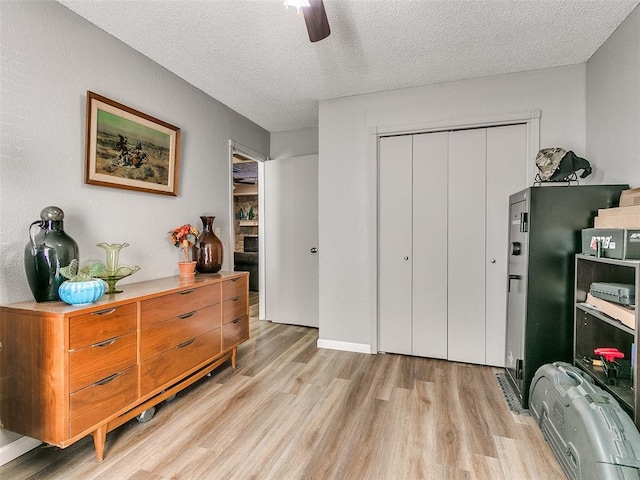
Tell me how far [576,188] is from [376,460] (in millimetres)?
2012

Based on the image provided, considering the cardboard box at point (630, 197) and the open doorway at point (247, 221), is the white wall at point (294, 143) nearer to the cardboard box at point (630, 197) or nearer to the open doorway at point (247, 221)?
the open doorway at point (247, 221)

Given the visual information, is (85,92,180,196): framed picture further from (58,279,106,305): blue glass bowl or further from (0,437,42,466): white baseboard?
(0,437,42,466): white baseboard

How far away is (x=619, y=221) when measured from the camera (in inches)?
70.6

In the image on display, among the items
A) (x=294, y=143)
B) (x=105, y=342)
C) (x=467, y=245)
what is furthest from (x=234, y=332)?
(x=294, y=143)

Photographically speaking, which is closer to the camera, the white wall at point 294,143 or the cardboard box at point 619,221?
the cardboard box at point 619,221

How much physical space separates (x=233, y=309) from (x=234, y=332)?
20cm

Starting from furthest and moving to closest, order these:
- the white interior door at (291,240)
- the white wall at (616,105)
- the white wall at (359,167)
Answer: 1. the white interior door at (291,240)
2. the white wall at (359,167)
3. the white wall at (616,105)

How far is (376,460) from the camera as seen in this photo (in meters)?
1.77

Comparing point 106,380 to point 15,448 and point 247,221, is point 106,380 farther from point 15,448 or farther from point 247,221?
point 247,221

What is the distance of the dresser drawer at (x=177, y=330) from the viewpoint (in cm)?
203

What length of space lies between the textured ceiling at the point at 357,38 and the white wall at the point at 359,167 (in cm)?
15

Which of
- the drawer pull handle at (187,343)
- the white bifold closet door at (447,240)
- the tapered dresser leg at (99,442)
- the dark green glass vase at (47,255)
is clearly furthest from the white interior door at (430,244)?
the dark green glass vase at (47,255)

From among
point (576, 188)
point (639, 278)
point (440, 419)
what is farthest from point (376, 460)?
point (576, 188)

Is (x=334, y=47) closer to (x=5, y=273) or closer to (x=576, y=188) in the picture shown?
(x=576, y=188)
